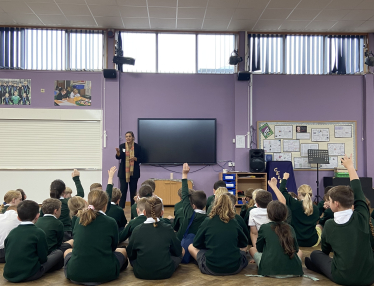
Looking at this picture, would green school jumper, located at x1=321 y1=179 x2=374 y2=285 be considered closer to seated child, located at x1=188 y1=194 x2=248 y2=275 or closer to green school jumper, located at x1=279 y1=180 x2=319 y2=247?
seated child, located at x1=188 y1=194 x2=248 y2=275

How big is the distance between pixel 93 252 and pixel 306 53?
717cm

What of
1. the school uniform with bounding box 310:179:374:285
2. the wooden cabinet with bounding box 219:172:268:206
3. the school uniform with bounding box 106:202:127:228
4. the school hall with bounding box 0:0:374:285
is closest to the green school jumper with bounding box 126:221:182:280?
the school uniform with bounding box 106:202:127:228

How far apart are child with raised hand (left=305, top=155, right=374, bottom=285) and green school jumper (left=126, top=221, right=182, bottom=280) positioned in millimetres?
1281

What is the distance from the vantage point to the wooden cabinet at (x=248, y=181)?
7349 millimetres

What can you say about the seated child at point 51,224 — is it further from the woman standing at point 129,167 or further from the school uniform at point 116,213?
the woman standing at point 129,167

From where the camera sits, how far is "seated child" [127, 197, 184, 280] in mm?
2781

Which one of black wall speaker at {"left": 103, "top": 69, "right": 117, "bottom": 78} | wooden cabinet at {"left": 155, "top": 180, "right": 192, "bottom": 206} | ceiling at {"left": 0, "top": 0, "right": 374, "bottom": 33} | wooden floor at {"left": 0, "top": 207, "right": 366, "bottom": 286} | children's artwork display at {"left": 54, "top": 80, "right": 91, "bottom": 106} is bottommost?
wooden floor at {"left": 0, "top": 207, "right": 366, "bottom": 286}

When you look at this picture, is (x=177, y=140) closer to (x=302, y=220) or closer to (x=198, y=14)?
(x=198, y=14)

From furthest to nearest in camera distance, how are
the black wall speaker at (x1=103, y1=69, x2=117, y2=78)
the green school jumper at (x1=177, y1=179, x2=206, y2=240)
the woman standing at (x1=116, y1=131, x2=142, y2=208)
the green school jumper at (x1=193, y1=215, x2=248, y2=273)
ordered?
the black wall speaker at (x1=103, y1=69, x2=117, y2=78), the woman standing at (x1=116, y1=131, x2=142, y2=208), the green school jumper at (x1=177, y1=179, x2=206, y2=240), the green school jumper at (x1=193, y1=215, x2=248, y2=273)

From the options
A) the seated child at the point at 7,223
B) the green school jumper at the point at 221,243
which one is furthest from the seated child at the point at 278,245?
the seated child at the point at 7,223

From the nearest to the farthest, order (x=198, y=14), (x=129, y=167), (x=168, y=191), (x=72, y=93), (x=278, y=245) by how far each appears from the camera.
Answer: (x=278, y=245), (x=129, y=167), (x=198, y=14), (x=168, y=191), (x=72, y=93)

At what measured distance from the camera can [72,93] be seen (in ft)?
25.5

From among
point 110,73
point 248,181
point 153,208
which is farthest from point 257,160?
point 153,208

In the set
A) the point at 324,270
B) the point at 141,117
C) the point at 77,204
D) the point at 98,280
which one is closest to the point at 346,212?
the point at 324,270
